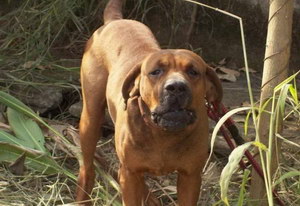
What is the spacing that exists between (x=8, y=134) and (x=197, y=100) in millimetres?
1865

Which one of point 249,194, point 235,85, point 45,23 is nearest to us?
point 249,194

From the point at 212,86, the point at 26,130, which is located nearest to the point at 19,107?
the point at 26,130

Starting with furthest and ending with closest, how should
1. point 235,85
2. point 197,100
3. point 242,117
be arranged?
1. point 235,85
2. point 242,117
3. point 197,100

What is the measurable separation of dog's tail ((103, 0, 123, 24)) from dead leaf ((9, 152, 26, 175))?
1.02 m

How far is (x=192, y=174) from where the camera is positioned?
13.4 feet

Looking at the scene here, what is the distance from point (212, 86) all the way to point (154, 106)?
400 mm

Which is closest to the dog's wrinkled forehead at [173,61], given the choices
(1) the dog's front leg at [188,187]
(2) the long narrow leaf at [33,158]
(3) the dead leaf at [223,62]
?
(1) the dog's front leg at [188,187]

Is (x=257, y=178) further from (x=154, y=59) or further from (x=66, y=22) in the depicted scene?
(x=66, y=22)

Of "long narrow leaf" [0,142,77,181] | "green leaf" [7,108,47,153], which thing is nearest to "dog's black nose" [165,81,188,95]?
"long narrow leaf" [0,142,77,181]

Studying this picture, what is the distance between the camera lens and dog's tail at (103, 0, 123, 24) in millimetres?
5102

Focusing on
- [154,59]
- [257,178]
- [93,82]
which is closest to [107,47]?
[93,82]

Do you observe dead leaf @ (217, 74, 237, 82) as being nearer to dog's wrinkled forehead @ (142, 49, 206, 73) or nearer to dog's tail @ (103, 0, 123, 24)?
dog's tail @ (103, 0, 123, 24)

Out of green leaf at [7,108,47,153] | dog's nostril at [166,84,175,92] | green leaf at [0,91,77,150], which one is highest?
dog's nostril at [166,84,175,92]

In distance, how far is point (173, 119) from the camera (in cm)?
372
